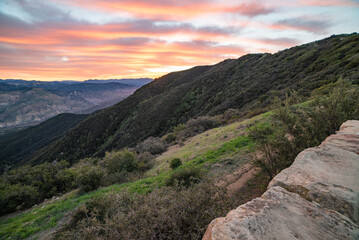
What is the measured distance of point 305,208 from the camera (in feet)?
7.20

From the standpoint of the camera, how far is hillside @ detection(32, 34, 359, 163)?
63.1 ft

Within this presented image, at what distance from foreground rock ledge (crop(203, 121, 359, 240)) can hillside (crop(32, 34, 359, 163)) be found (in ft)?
35.6

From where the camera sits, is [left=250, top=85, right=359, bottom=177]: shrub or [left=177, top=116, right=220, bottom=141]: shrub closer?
[left=250, top=85, right=359, bottom=177]: shrub

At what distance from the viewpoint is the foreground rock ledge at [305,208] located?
1.90m

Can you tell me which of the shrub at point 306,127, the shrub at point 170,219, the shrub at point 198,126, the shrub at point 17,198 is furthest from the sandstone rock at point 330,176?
the shrub at point 198,126

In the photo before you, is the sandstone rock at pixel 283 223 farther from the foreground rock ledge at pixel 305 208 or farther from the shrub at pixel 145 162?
the shrub at pixel 145 162

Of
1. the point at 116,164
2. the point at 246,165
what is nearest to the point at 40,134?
the point at 116,164

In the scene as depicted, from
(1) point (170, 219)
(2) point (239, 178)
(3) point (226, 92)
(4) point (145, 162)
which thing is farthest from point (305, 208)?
(3) point (226, 92)

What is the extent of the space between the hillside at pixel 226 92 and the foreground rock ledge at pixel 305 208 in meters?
10.8

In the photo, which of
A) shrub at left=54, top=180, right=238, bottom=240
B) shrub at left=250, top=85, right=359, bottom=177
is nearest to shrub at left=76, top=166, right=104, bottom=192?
shrub at left=54, top=180, right=238, bottom=240

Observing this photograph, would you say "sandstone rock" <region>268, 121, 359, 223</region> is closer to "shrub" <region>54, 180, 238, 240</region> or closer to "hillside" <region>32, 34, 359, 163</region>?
"shrub" <region>54, 180, 238, 240</region>

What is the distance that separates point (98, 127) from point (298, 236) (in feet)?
195

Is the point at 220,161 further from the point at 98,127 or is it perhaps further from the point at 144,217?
the point at 98,127

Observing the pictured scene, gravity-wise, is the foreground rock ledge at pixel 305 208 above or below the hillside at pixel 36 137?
above
